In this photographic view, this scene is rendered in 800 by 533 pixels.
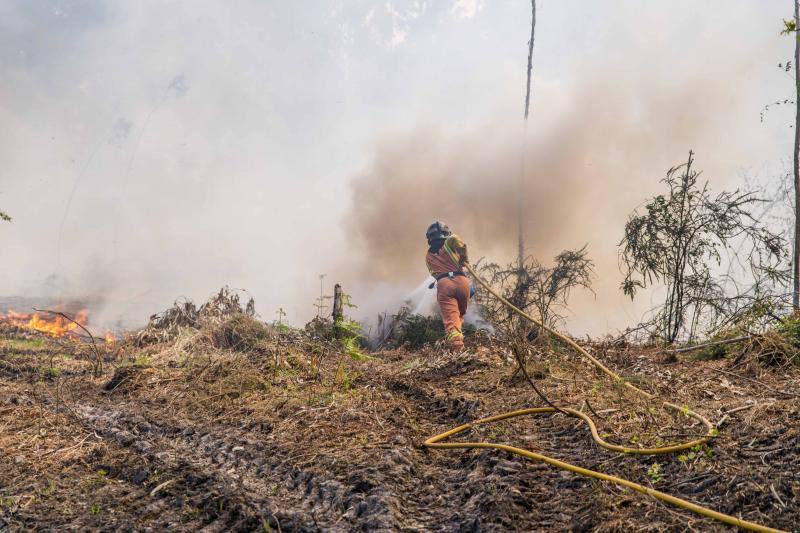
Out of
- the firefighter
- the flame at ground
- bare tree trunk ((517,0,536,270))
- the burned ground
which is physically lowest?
the burned ground

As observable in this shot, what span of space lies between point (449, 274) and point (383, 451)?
6.79 m

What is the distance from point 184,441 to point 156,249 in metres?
27.3

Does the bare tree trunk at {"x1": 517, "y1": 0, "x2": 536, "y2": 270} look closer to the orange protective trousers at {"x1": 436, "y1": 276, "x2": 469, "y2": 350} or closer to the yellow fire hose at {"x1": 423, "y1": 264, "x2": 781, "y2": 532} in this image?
the orange protective trousers at {"x1": 436, "y1": 276, "x2": 469, "y2": 350}

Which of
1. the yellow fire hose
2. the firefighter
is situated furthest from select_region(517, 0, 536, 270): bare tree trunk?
the yellow fire hose

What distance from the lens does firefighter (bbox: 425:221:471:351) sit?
11367 millimetres

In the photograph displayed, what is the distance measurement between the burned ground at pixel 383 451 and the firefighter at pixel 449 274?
280 cm

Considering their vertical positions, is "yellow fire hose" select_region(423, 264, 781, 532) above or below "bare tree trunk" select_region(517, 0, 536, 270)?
below

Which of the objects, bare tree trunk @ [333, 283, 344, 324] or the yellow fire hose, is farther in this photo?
bare tree trunk @ [333, 283, 344, 324]

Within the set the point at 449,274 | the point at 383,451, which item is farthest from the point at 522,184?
the point at 383,451

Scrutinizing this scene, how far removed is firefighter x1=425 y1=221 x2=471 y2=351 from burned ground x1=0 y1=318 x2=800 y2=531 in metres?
2.80

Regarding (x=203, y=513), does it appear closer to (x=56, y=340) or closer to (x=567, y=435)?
(x=567, y=435)

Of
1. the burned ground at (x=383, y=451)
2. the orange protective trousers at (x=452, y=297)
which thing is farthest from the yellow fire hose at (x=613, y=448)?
the orange protective trousers at (x=452, y=297)

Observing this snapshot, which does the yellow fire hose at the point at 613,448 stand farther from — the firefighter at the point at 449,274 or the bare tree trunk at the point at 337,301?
the bare tree trunk at the point at 337,301

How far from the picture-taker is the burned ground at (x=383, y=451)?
3.85 meters
